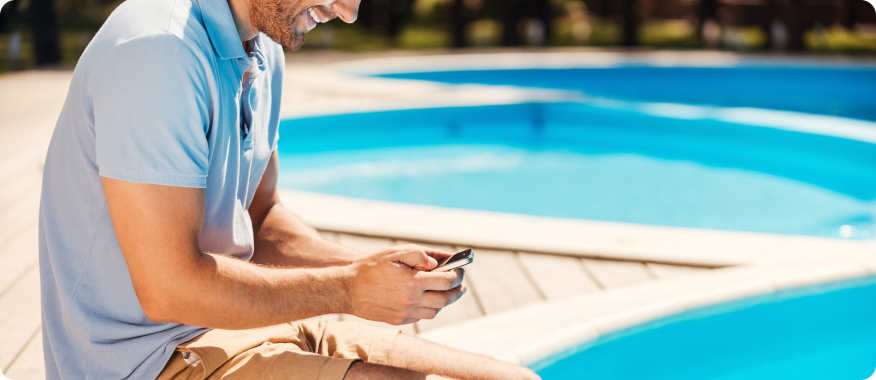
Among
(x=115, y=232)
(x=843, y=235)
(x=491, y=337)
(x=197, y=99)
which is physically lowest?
(x=843, y=235)

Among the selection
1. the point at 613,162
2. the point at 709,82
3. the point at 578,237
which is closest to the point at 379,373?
the point at 578,237

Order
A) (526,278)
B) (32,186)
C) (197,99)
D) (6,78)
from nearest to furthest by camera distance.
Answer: (197,99), (526,278), (32,186), (6,78)

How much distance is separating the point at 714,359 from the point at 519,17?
13.1 metres

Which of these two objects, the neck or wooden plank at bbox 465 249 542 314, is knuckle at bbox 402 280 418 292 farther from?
wooden plank at bbox 465 249 542 314

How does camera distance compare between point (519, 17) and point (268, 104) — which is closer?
point (268, 104)

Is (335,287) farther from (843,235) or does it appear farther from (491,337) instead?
(843,235)

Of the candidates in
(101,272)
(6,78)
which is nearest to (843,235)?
(101,272)

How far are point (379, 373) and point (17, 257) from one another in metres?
2.23

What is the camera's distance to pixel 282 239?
1.53m

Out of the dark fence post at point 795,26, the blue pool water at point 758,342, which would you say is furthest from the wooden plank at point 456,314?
the dark fence post at point 795,26

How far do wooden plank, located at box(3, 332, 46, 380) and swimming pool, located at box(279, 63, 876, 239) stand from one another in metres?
3.84

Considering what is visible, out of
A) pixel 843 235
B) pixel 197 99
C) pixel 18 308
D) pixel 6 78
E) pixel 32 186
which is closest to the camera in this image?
pixel 197 99

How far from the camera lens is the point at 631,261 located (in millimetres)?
2863

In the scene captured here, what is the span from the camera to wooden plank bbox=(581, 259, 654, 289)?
2.67m
